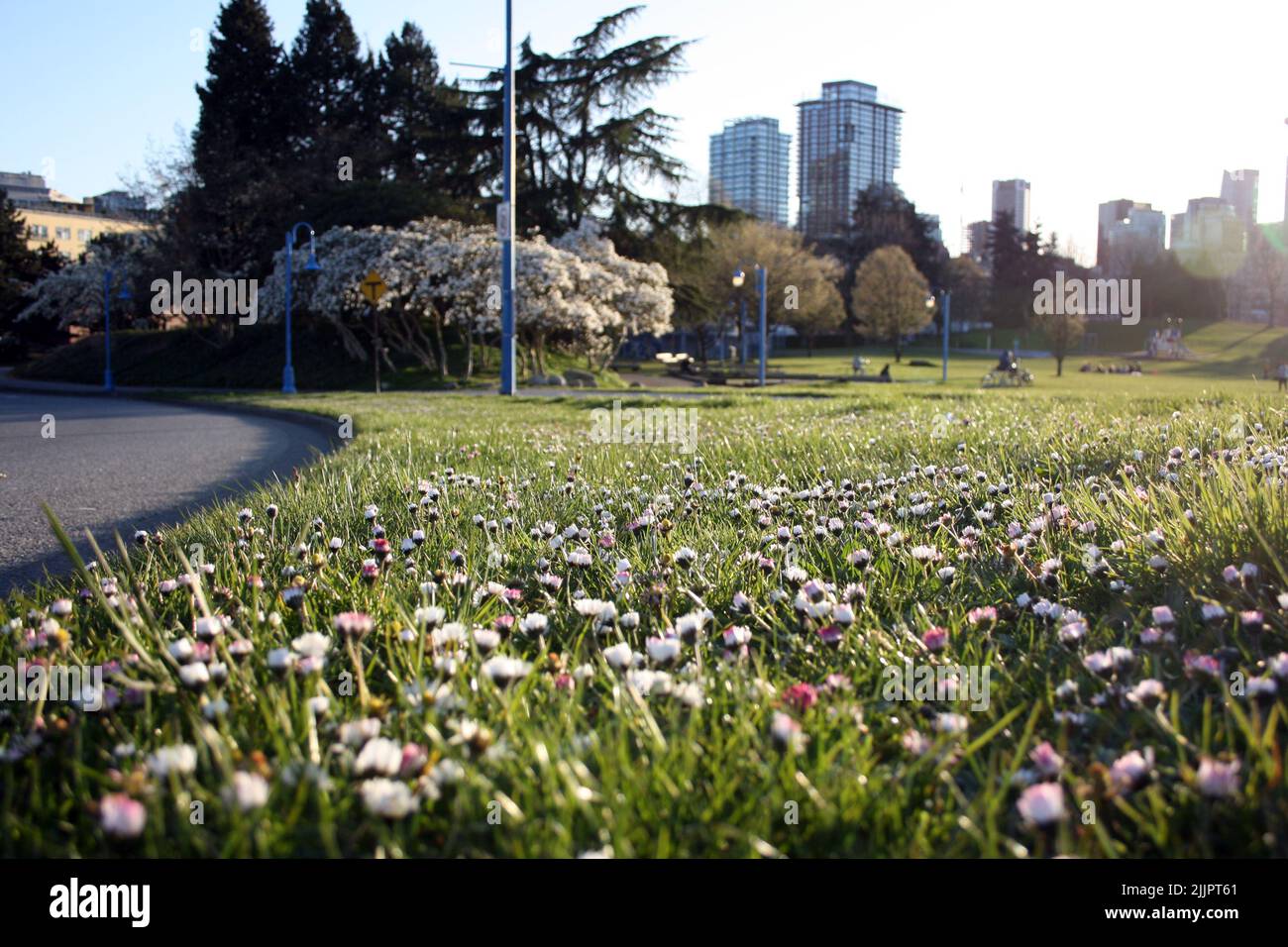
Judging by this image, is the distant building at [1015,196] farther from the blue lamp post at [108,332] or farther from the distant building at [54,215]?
the blue lamp post at [108,332]

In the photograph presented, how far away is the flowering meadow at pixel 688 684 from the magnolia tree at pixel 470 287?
81.1ft

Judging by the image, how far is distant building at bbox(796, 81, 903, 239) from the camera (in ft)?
377

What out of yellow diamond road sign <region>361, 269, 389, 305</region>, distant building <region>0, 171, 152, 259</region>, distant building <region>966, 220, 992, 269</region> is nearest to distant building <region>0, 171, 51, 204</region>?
distant building <region>0, 171, 152, 259</region>

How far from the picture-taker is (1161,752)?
6.85 feet

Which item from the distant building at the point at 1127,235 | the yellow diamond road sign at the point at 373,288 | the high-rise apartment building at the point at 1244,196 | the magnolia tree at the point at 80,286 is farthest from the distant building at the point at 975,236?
the yellow diamond road sign at the point at 373,288

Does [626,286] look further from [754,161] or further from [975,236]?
[975,236]

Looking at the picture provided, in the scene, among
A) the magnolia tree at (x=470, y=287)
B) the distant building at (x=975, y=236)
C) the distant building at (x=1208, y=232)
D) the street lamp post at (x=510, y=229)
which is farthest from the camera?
the distant building at (x=975, y=236)

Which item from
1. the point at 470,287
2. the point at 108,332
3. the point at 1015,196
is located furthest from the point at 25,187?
the point at 1015,196

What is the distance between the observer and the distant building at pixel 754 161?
93.3m

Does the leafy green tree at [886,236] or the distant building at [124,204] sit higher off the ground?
the leafy green tree at [886,236]

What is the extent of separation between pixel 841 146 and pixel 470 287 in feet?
329

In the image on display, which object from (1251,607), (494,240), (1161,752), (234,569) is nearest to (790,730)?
(1161,752)
